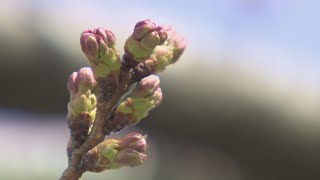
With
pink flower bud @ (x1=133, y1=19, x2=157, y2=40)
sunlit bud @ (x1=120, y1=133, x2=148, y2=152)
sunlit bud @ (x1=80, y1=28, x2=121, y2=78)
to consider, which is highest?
pink flower bud @ (x1=133, y1=19, x2=157, y2=40)

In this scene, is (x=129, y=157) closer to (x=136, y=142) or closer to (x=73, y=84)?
(x=136, y=142)

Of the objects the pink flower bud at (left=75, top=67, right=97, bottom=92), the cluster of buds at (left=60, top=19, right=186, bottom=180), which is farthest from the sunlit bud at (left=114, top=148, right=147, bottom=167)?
the pink flower bud at (left=75, top=67, right=97, bottom=92)

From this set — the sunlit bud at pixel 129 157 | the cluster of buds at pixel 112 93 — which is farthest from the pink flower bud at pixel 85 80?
the sunlit bud at pixel 129 157

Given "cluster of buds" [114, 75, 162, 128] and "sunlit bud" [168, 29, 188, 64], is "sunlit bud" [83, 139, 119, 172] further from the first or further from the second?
"sunlit bud" [168, 29, 188, 64]

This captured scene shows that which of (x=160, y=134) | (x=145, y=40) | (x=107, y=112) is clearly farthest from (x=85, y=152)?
(x=160, y=134)

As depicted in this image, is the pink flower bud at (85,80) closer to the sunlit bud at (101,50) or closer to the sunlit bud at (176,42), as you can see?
the sunlit bud at (101,50)

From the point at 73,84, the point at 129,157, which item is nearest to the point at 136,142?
the point at 129,157

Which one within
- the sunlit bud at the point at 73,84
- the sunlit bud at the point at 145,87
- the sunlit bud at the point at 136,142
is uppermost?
the sunlit bud at the point at 145,87

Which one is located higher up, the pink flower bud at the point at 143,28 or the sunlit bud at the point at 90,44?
the pink flower bud at the point at 143,28

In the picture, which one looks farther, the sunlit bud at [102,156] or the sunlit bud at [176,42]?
the sunlit bud at [176,42]

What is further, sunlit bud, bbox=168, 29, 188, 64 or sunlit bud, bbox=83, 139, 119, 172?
sunlit bud, bbox=168, 29, 188, 64
